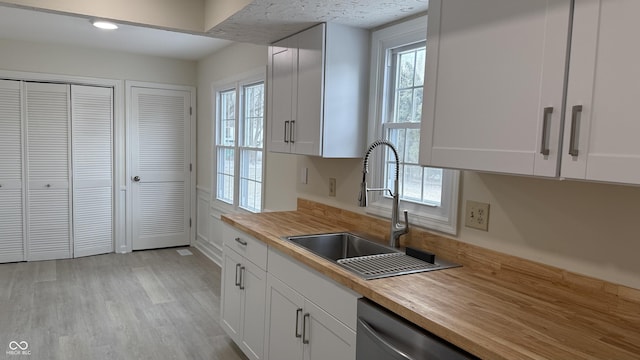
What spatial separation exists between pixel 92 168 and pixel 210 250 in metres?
1.68

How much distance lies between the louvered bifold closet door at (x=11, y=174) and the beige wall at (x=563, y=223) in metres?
4.81

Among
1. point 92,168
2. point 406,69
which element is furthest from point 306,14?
point 92,168

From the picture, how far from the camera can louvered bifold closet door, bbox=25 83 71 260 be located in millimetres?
4738

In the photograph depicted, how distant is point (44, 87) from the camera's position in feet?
15.6

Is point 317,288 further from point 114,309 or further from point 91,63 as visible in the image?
point 91,63

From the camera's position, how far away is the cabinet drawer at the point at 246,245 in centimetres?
242

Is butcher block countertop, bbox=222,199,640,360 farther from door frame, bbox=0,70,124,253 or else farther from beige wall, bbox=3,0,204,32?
door frame, bbox=0,70,124,253

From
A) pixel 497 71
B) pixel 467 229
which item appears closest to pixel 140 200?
pixel 467 229

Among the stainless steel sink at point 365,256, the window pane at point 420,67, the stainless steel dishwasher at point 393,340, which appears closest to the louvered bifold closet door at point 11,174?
the stainless steel sink at point 365,256

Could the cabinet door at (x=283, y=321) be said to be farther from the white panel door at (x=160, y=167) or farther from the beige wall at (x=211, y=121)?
the white panel door at (x=160, y=167)

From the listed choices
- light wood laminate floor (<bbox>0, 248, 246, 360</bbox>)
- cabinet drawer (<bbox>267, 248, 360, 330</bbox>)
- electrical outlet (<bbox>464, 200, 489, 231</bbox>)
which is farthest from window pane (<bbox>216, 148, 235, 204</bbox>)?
electrical outlet (<bbox>464, 200, 489, 231</bbox>)

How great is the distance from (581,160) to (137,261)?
483 centimetres

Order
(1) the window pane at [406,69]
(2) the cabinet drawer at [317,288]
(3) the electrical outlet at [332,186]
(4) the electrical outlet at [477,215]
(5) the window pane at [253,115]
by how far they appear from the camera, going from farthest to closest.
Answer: (5) the window pane at [253,115] → (3) the electrical outlet at [332,186] → (1) the window pane at [406,69] → (4) the electrical outlet at [477,215] → (2) the cabinet drawer at [317,288]

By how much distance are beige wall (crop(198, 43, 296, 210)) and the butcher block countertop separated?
1.46m
